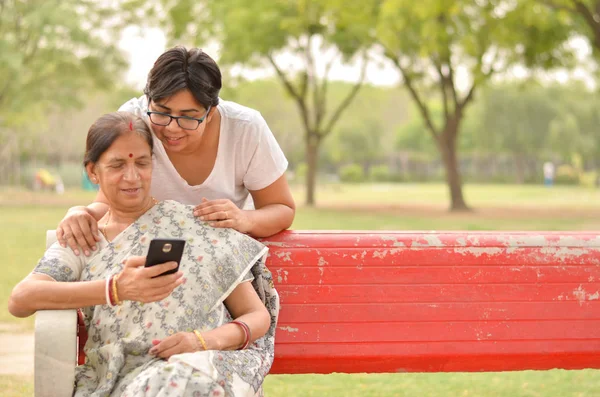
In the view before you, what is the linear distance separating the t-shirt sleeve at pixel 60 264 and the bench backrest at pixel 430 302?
0.83 m

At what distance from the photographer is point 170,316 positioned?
2986mm

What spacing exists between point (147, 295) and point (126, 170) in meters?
0.54

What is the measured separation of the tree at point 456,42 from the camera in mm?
15734

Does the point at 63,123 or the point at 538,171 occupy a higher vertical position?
the point at 63,123

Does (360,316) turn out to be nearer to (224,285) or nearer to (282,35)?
(224,285)

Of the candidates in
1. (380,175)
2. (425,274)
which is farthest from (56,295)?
(380,175)

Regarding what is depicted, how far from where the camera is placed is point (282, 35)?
26109 mm

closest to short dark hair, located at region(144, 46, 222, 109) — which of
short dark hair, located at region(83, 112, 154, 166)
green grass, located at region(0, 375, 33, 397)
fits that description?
short dark hair, located at region(83, 112, 154, 166)

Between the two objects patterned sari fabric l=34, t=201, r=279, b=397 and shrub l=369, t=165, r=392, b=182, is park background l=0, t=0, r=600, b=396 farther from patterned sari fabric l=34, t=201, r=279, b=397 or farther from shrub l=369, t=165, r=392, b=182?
shrub l=369, t=165, r=392, b=182

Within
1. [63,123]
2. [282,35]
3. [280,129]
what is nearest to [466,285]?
[282,35]

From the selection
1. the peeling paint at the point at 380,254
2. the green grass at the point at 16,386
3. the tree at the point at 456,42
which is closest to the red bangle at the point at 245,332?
the peeling paint at the point at 380,254

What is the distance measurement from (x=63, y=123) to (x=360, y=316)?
2297 inches

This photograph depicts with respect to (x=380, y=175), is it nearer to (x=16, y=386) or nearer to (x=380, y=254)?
(x=16, y=386)

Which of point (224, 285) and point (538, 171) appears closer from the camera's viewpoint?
point (224, 285)
